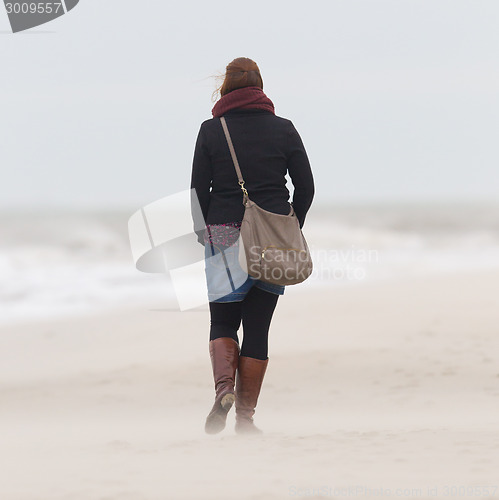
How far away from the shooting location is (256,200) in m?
4.02

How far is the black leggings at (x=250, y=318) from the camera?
13.6 feet

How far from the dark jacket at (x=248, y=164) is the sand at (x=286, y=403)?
3.93ft

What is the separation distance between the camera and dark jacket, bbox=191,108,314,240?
4020 mm

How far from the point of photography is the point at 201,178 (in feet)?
13.3

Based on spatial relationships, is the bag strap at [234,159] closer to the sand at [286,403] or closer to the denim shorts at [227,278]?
the denim shorts at [227,278]

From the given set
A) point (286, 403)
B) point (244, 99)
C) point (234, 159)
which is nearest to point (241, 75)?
point (244, 99)

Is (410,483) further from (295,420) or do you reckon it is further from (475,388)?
(475,388)

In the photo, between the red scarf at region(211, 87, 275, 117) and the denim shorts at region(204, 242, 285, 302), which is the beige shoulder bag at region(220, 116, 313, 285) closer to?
the denim shorts at region(204, 242, 285, 302)

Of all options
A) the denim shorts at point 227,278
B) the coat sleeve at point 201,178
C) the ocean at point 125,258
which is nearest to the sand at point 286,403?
the denim shorts at point 227,278

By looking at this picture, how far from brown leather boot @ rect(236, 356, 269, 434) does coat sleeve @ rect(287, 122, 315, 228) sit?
80 centimetres

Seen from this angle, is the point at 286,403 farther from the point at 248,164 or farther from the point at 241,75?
the point at 241,75

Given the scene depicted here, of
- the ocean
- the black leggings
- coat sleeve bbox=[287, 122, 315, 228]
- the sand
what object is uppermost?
coat sleeve bbox=[287, 122, 315, 228]

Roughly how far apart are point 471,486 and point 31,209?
118 ft

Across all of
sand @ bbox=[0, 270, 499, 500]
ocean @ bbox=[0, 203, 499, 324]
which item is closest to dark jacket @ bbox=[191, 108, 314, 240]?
sand @ bbox=[0, 270, 499, 500]
